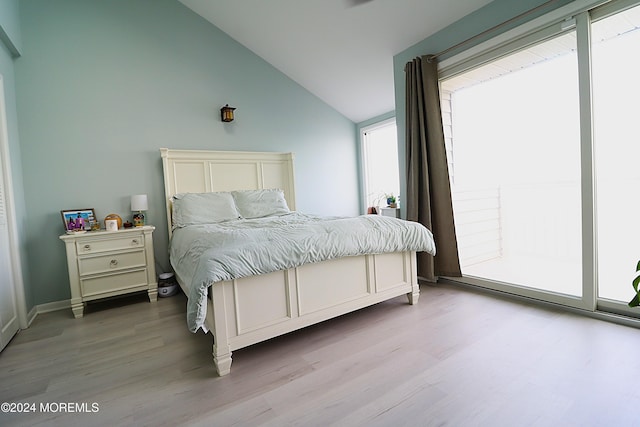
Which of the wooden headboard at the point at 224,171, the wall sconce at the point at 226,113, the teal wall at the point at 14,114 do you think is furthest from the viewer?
the wall sconce at the point at 226,113

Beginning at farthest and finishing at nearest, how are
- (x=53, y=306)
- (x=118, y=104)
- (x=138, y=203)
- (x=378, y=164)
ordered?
1. (x=378, y=164)
2. (x=118, y=104)
3. (x=138, y=203)
4. (x=53, y=306)

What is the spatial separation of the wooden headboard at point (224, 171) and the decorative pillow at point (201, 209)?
0.25 meters

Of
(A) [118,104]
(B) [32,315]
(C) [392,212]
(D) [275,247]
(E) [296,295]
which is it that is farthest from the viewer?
(C) [392,212]

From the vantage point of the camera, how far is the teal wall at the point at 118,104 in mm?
2867

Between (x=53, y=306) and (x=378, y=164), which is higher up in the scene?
(x=378, y=164)

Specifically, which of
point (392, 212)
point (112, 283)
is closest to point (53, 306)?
point (112, 283)

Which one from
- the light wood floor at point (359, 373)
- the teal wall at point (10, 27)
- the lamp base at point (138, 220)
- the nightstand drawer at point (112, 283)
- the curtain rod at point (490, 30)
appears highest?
the teal wall at point (10, 27)

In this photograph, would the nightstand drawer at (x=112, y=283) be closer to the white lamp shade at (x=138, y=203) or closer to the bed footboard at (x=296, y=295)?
the white lamp shade at (x=138, y=203)

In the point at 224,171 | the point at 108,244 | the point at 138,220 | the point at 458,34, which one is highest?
the point at 458,34

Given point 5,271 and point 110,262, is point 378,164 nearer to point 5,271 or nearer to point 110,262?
point 110,262

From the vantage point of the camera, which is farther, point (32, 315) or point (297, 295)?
point (32, 315)

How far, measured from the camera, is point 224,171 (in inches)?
147

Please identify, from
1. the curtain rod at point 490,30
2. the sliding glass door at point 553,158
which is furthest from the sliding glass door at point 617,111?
the curtain rod at point 490,30

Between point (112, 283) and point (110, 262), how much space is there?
199mm
